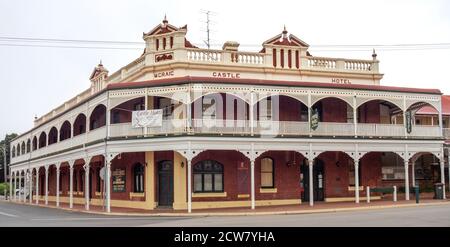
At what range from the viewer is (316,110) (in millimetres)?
32406

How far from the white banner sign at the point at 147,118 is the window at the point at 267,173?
259 inches

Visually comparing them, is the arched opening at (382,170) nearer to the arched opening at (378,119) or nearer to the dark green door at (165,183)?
the arched opening at (378,119)

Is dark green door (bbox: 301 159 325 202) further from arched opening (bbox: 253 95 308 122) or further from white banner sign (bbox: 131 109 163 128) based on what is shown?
white banner sign (bbox: 131 109 163 128)

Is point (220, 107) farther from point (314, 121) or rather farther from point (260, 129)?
point (314, 121)

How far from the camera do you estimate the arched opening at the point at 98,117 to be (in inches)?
1447

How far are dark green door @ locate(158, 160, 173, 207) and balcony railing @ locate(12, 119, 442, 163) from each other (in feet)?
8.17

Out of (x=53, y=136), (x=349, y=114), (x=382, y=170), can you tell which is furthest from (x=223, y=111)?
(x=53, y=136)

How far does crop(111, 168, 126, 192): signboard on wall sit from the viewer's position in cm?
3366

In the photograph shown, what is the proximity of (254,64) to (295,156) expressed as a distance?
571 cm

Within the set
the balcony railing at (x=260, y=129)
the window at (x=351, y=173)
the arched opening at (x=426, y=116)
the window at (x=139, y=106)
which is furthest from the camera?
the arched opening at (x=426, y=116)

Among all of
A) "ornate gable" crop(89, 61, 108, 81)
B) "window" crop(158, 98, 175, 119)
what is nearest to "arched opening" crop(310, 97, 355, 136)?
"window" crop(158, 98, 175, 119)

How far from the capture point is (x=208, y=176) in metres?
31.0

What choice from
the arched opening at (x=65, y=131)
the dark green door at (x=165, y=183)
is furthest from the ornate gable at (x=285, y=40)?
the arched opening at (x=65, y=131)

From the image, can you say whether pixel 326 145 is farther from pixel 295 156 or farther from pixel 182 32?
pixel 182 32
